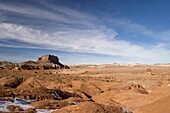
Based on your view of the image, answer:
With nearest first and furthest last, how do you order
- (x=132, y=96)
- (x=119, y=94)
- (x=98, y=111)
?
(x=98, y=111) < (x=132, y=96) < (x=119, y=94)

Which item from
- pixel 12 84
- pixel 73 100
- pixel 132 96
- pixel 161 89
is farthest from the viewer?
pixel 12 84

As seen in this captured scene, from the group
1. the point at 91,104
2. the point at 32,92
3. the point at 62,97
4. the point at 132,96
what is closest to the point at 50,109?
the point at 91,104

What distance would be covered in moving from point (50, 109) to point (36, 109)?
86 centimetres

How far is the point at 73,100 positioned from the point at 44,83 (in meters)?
16.6

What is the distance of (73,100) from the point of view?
17328 millimetres

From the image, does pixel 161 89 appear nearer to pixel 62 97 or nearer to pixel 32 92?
pixel 62 97

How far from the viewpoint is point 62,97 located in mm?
21312

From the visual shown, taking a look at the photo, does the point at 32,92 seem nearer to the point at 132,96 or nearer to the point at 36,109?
the point at 36,109

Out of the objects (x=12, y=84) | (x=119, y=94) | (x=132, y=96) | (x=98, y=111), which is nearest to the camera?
(x=98, y=111)

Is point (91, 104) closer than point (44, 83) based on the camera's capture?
Yes

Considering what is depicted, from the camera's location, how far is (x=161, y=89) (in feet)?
62.1

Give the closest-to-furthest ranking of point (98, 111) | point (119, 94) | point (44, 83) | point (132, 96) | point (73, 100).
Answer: point (98, 111) → point (73, 100) → point (132, 96) → point (119, 94) → point (44, 83)

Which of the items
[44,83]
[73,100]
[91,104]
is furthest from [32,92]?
[44,83]

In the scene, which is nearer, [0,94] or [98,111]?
[98,111]
